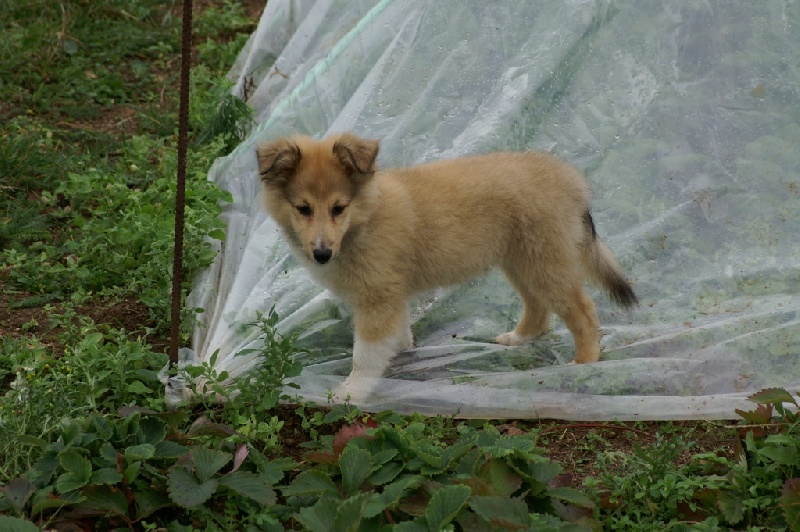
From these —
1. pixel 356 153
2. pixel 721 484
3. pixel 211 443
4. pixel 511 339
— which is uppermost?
pixel 356 153

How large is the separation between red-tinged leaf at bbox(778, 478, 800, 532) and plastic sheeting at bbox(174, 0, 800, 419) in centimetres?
122

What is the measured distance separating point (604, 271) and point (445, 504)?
1.91 m

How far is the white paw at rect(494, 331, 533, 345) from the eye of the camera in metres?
4.89

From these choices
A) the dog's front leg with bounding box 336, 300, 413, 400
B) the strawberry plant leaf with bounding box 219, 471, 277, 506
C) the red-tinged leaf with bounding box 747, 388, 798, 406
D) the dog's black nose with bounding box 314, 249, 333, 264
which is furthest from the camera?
the dog's front leg with bounding box 336, 300, 413, 400

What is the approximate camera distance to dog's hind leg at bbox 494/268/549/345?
487cm

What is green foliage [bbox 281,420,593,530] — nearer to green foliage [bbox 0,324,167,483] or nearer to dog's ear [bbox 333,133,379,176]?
green foliage [bbox 0,324,167,483]

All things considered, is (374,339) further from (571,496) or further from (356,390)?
(571,496)

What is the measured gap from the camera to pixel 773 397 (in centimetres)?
370

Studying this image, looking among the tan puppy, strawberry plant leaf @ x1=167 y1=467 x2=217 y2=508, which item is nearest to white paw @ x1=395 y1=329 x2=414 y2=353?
the tan puppy

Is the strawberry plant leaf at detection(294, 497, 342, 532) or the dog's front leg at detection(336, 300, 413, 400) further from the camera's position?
the dog's front leg at detection(336, 300, 413, 400)

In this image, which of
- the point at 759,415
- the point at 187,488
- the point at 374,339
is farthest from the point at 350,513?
the point at 759,415

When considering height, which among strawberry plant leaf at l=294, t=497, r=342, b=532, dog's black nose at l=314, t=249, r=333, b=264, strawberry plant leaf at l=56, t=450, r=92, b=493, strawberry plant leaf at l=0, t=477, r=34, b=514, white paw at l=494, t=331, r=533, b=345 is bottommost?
white paw at l=494, t=331, r=533, b=345

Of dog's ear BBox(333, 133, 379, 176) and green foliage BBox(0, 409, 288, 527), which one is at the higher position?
dog's ear BBox(333, 133, 379, 176)

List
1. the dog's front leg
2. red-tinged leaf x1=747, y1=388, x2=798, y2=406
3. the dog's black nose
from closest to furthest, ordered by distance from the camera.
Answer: red-tinged leaf x1=747, y1=388, x2=798, y2=406 < the dog's black nose < the dog's front leg
